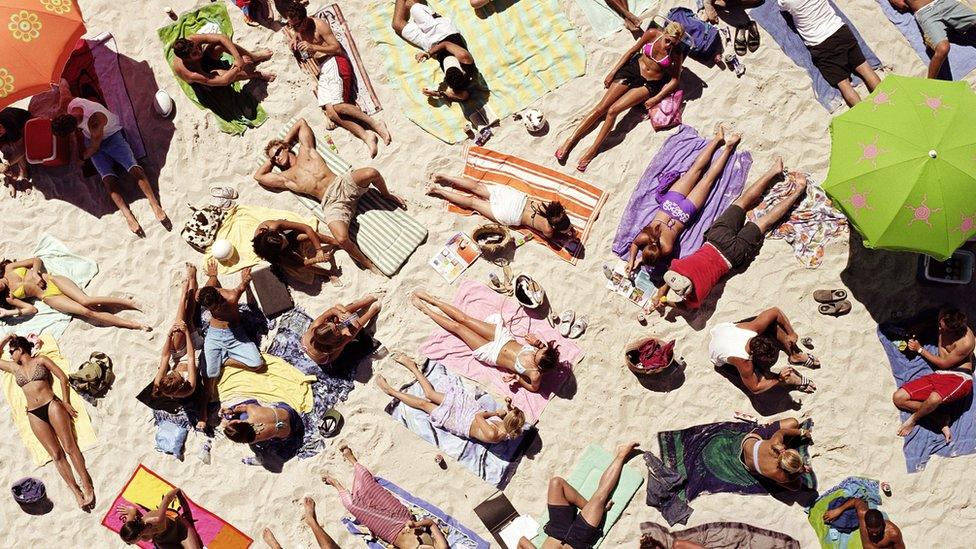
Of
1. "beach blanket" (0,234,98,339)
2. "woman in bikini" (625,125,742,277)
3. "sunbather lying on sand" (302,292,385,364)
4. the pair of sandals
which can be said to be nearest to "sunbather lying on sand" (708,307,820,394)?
the pair of sandals

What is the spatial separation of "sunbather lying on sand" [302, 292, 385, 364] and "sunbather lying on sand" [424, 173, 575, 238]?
129 centimetres

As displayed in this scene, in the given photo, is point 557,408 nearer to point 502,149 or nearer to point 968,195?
point 502,149

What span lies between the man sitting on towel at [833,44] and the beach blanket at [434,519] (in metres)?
5.73

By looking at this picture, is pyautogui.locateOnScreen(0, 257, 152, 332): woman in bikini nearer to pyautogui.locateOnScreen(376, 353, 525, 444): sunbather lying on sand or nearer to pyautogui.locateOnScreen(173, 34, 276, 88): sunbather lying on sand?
pyautogui.locateOnScreen(173, 34, 276, 88): sunbather lying on sand

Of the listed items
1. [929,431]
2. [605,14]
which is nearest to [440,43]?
[605,14]

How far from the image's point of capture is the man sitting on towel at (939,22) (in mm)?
7488

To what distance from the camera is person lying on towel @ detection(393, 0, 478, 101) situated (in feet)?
26.2

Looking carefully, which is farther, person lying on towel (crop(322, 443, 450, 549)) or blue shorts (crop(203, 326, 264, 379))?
blue shorts (crop(203, 326, 264, 379))

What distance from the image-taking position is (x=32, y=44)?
752 centimetres

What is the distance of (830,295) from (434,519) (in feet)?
14.6

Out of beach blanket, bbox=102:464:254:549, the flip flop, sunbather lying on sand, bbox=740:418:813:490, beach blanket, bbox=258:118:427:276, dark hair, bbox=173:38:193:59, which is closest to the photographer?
sunbather lying on sand, bbox=740:418:813:490

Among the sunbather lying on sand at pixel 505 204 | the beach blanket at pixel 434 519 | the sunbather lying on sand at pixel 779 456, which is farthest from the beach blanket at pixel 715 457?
the sunbather lying on sand at pixel 505 204

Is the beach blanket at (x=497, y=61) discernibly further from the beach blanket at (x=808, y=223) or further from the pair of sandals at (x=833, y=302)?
the pair of sandals at (x=833, y=302)

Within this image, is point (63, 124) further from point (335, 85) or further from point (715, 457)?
point (715, 457)
